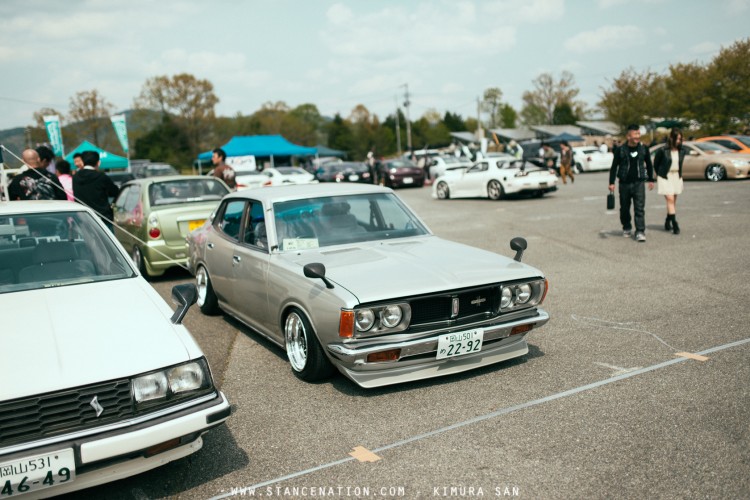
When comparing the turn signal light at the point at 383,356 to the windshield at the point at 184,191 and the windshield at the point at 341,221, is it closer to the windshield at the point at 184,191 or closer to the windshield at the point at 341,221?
the windshield at the point at 341,221

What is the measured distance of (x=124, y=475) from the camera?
3.08 metres

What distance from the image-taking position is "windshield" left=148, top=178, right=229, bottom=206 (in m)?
9.62

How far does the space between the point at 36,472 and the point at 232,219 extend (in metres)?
3.85

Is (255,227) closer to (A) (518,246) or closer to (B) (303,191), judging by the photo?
(B) (303,191)

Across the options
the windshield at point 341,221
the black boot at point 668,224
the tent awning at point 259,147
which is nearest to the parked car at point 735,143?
the black boot at point 668,224

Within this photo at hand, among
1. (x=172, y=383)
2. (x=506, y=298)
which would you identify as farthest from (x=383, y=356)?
(x=172, y=383)

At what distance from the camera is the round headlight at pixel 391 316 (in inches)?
170

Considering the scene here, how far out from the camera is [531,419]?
13.0 feet

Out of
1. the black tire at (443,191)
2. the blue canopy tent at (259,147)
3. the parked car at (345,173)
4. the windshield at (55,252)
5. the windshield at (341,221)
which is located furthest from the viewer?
the blue canopy tent at (259,147)

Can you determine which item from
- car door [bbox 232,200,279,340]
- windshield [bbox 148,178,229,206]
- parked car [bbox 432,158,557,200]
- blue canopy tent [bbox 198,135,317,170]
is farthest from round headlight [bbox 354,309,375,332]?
blue canopy tent [bbox 198,135,317,170]

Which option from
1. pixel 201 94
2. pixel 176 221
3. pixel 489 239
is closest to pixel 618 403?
pixel 176 221

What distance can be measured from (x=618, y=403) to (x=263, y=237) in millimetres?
3161

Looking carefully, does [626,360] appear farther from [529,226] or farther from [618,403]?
[529,226]

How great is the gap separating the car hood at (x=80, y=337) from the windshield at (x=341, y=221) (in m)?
1.73
